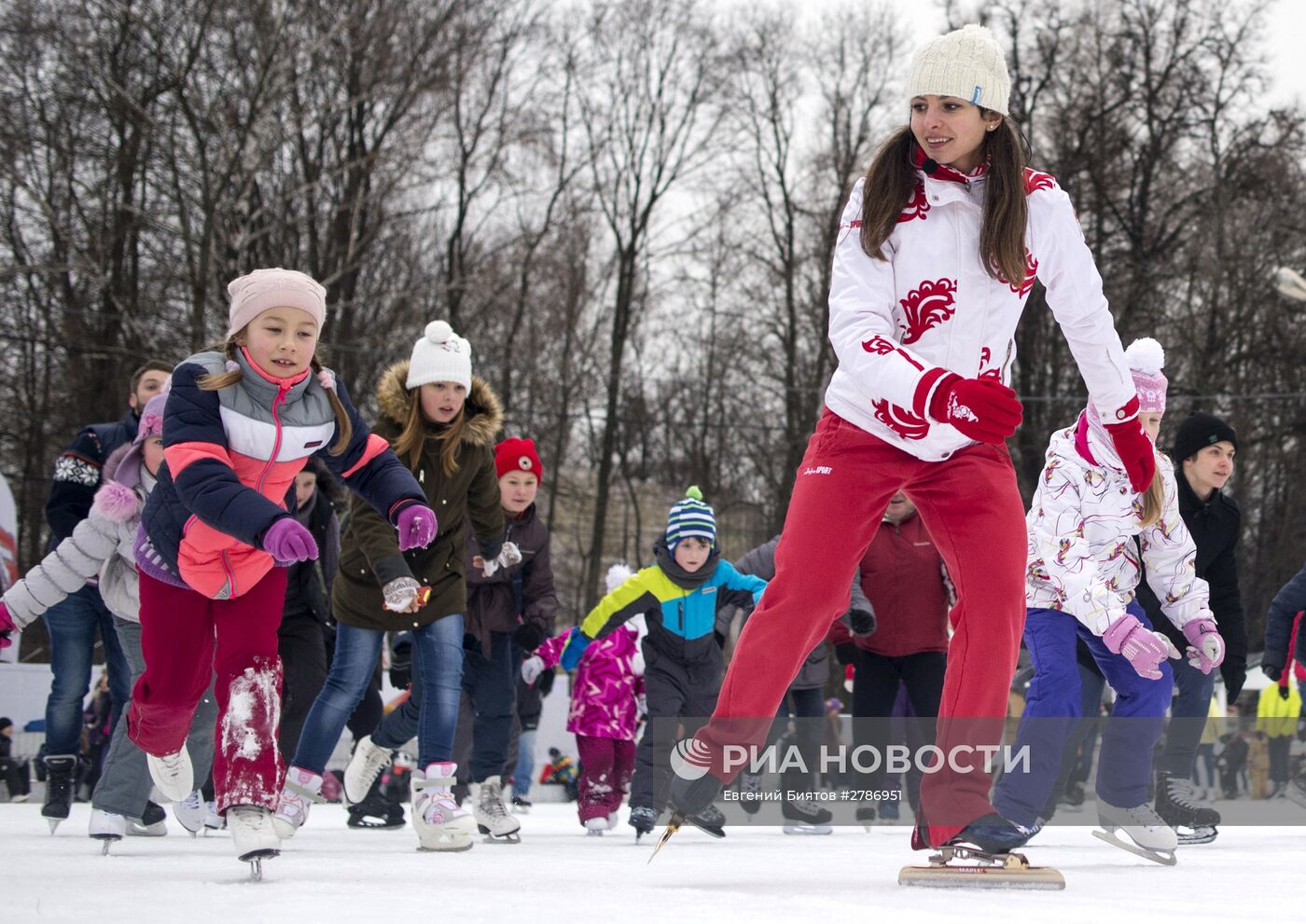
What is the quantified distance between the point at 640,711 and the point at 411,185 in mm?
15333

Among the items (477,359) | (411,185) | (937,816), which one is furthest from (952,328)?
(477,359)

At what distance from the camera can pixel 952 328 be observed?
371cm

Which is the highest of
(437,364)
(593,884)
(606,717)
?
(437,364)

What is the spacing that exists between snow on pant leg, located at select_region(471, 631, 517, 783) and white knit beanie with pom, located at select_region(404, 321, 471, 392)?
1.47m

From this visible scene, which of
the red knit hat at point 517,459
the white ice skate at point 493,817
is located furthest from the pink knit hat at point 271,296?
the red knit hat at point 517,459

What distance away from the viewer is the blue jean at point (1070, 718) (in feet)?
17.0

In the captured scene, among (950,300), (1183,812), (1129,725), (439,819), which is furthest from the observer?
(1183,812)

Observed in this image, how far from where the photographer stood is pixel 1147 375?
19.3 feet

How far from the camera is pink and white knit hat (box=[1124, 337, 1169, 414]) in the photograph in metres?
5.84

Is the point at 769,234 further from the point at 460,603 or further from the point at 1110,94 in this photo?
the point at 460,603

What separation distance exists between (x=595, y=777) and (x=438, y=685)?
1.88 m

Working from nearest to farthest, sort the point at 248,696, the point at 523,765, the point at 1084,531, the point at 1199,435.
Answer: the point at 248,696 < the point at 1084,531 < the point at 1199,435 < the point at 523,765

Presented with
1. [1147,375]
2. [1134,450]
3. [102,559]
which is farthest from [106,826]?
[1147,375]

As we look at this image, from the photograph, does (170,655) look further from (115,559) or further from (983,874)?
(983,874)
